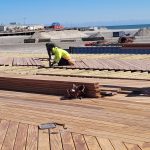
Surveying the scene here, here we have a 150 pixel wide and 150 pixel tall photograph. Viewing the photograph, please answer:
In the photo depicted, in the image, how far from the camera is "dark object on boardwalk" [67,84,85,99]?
855 cm

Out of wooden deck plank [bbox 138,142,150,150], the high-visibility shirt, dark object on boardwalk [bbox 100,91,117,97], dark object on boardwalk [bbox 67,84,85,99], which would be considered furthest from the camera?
the high-visibility shirt

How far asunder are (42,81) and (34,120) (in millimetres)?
2845

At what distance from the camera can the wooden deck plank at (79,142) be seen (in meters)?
5.26

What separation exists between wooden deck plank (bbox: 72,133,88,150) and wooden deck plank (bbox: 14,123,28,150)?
68 centimetres

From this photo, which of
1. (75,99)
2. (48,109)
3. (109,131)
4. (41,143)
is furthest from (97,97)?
(41,143)

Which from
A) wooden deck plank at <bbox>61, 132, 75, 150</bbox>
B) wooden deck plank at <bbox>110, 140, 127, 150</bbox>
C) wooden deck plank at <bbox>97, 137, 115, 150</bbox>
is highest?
wooden deck plank at <bbox>110, 140, 127, 150</bbox>

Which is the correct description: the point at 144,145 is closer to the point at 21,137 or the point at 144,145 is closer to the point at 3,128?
the point at 21,137

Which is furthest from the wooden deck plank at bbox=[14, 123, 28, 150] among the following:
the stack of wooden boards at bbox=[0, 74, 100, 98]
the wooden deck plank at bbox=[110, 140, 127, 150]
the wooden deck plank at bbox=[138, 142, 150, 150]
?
the stack of wooden boards at bbox=[0, 74, 100, 98]

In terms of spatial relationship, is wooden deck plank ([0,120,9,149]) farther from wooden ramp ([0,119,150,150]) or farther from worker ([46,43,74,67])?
worker ([46,43,74,67])

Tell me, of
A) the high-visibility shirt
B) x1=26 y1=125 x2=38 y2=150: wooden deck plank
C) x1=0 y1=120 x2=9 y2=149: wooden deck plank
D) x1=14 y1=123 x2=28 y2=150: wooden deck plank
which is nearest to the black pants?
the high-visibility shirt

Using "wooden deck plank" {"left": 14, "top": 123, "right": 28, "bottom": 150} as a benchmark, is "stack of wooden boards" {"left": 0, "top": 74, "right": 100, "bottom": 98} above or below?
above

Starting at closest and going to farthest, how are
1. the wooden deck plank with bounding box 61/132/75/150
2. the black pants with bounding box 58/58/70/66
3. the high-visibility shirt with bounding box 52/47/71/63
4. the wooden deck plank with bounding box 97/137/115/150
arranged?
the wooden deck plank with bounding box 97/137/115/150, the wooden deck plank with bounding box 61/132/75/150, the high-visibility shirt with bounding box 52/47/71/63, the black pants with bounding box 58/58/70/66

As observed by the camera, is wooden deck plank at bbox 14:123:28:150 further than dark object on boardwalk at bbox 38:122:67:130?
No

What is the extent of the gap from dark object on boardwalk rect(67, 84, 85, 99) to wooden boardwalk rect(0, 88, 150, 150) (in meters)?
0.24
